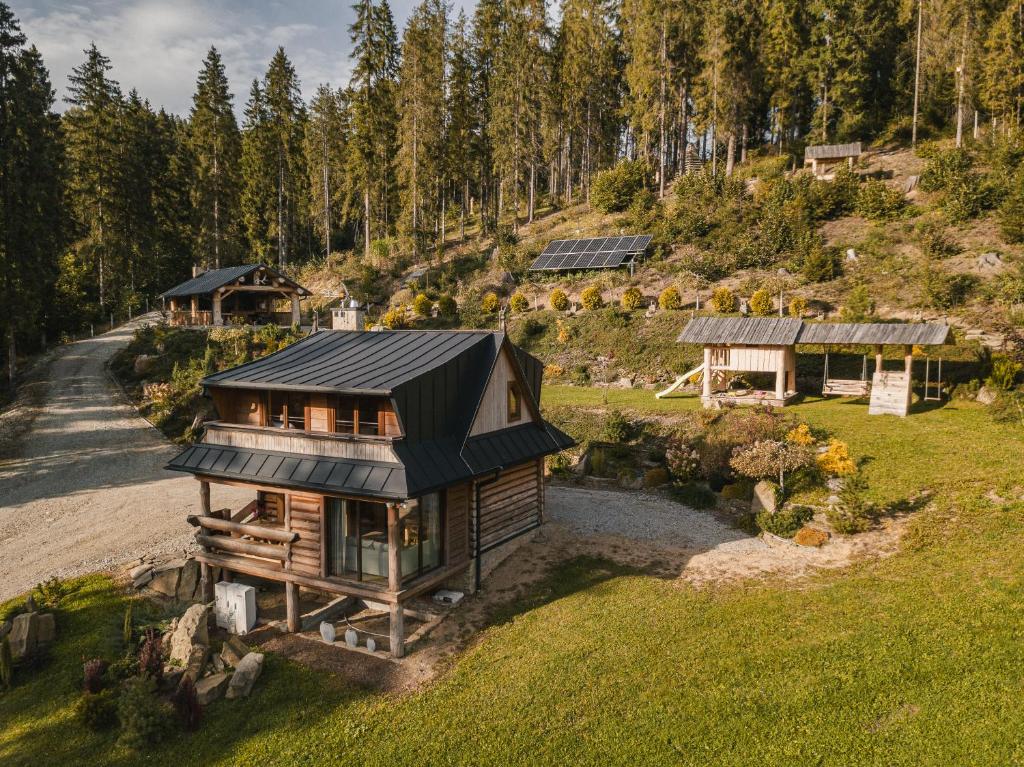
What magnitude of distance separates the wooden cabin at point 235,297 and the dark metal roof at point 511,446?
1231 inches

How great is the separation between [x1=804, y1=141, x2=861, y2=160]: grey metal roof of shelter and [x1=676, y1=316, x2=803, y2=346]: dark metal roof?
27959mm

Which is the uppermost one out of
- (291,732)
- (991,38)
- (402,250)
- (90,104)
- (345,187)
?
(991,38)

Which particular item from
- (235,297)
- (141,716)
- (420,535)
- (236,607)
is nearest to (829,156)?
(420,535)

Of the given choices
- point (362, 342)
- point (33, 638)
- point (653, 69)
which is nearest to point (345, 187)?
point (653, 69)

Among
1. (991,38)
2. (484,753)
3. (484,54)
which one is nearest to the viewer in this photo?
(484,753)

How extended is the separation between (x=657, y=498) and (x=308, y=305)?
41.4 m

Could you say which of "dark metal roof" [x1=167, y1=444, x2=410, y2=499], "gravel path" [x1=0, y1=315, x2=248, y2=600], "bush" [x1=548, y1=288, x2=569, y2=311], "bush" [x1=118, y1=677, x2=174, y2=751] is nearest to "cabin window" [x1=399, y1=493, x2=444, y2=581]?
"dark metal roof" [x1=167, y1=444, x2=410, y2=499]

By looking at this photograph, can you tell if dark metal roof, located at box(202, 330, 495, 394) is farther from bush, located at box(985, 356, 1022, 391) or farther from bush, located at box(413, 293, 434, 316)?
bush, located at box(413, 293, 434, 316)

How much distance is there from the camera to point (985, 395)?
936 inches

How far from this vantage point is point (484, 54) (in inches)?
2379

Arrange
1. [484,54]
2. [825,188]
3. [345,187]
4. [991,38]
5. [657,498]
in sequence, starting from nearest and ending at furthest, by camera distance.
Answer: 1. [657,498]
2. [825,188]
3. [991,38]
4. [345,187]
5. [484,54]

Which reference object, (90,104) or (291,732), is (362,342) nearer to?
(291,732)

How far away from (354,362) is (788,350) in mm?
19292

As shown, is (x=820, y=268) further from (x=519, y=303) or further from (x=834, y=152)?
(x=519, y=303)
